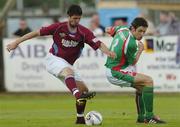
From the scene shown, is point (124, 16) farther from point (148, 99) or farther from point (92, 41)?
point (148, 99)

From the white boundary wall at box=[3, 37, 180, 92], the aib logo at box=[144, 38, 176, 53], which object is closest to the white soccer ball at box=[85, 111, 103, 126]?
the white boundary wall at box=[3, 37, 180, 92]

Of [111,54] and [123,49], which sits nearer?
[111,54]

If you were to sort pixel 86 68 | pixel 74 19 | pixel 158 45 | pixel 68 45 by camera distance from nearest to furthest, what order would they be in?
pixel 74 19 < pixel 68 45 < pixel 158 45 < pixel 86 68

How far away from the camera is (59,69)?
16.1 m

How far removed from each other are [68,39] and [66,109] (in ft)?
17.4

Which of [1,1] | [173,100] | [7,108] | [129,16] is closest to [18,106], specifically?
[7,108]

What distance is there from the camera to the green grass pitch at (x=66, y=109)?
648 inches

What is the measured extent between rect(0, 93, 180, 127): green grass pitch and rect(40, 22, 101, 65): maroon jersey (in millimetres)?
1365

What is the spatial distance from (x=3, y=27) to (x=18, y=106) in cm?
740

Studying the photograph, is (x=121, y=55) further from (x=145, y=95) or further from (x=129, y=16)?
(x=129, y=16)

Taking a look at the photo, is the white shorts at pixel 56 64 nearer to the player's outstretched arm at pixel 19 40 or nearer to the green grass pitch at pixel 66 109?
the player's outstretched arm at pixel 19 40

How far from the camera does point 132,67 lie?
54.9 feet

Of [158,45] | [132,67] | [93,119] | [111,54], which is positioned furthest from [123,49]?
[158,45]

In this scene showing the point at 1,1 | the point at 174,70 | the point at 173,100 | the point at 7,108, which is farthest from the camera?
the point at 1,1
